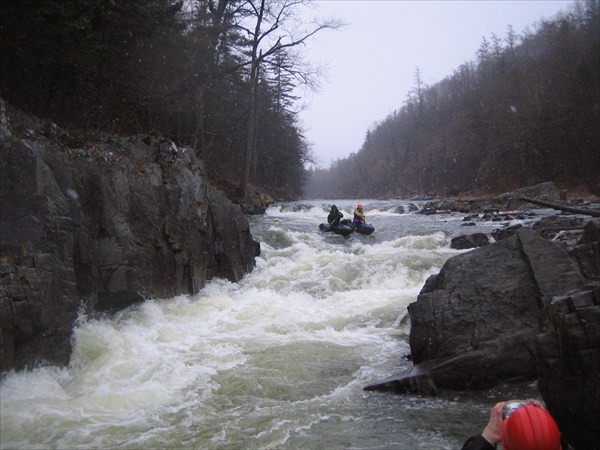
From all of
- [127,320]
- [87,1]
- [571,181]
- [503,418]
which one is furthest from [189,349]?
[571,181]

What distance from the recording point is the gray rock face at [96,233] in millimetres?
5309

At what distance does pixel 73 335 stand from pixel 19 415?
5.84 feet

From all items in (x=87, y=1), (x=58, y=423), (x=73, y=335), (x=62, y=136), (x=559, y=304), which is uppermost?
(x=87, y=1)

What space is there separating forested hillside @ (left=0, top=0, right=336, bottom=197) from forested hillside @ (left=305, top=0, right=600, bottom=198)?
2361 centimetres

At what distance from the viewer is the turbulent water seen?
424 centimetres

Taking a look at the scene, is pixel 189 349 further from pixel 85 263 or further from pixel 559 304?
pixel 559 304

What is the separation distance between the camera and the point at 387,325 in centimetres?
776

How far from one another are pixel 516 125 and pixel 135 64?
40.5 meters

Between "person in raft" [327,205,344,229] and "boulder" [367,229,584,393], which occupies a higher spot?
"person in raft" [327,205,344,229]

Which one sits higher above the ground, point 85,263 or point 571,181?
point 571,181

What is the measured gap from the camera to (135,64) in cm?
1148

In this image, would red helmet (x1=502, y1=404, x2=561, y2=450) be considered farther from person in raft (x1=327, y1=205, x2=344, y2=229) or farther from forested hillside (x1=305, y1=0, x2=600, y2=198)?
forested hillside (x1=305, y1=0, x2=600, y2=198)

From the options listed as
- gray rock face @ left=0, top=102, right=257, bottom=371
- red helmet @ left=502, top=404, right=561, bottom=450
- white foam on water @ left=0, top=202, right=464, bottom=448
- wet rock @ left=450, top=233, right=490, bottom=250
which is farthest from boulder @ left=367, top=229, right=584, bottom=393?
wet rock @ left=450, top=233, right=490, bottom=250

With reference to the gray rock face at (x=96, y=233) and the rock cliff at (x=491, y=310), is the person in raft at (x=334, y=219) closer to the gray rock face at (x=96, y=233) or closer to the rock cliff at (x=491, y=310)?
the gray rock face at (x=96, y=233)
